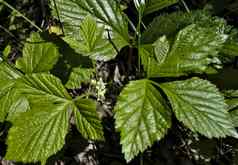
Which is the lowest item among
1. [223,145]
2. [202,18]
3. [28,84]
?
[223,145]

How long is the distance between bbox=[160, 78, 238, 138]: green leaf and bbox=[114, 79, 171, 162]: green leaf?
0.16ft

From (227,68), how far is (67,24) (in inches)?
25.7

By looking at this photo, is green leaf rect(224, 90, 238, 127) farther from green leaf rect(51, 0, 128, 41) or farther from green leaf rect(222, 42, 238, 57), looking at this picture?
green leaf rect(51, 0, 128, 41)

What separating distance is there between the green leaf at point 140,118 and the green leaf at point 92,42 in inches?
6.9

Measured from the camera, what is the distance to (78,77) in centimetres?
154

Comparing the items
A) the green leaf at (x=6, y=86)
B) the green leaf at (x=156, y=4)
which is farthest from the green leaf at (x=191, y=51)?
the green leaf at (x=6, y=86)

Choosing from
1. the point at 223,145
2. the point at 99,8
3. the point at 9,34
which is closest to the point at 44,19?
the point at 9,34

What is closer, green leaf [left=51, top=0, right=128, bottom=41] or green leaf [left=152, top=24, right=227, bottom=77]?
green leaf [left=152, top=24, right=227, bottom=77]

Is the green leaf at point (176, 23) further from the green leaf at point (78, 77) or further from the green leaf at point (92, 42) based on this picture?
the green leaf at point (78, 77)

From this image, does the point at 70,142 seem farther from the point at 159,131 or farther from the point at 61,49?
the point at 159,131

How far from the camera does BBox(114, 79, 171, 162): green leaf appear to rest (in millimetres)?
1248

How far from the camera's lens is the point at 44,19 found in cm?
204

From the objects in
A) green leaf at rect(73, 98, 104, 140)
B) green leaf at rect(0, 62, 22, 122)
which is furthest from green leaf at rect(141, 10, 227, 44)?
green leaf at rect(0, 62, 22, 122)

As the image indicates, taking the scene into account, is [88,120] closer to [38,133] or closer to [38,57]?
[38,133]
